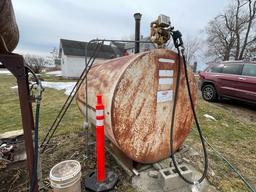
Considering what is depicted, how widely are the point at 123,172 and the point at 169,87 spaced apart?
1.30m

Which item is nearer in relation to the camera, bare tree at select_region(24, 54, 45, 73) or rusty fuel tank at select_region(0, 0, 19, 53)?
rusty fuel tank at select_region(0, 0, 19, 53)

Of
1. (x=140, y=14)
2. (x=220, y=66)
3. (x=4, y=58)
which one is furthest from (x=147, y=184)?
(x=220, y=66)

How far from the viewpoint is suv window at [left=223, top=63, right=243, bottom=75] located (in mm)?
5820

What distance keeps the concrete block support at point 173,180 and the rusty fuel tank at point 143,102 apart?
1.03 ft

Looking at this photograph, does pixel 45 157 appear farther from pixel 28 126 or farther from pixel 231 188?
pixel 231 188

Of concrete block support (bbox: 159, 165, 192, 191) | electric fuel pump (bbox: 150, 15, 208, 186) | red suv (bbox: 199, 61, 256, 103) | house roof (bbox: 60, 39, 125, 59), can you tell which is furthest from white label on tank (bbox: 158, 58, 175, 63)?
house roof (bbox: 60, 39, 125, 59)

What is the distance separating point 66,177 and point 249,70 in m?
6.08

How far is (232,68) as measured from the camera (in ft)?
19.7

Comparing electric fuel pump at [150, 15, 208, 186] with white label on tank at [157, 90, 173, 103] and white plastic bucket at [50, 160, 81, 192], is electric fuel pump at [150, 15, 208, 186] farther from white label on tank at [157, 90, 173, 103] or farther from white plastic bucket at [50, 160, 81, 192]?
white plastic bucket at [50, 160, 81, 192]

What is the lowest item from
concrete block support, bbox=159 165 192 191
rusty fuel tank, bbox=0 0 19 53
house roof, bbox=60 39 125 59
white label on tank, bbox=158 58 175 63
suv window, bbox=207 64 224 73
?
concrete block support, bbox=159 165 192 191

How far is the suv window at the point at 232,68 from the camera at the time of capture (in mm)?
5820

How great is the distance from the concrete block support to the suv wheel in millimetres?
5214

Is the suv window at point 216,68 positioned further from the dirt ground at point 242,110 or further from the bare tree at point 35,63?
the bare tree at point 35,63

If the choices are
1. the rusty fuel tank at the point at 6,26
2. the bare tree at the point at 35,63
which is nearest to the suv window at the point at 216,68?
the rusty fuel tank at the point at 6,26
